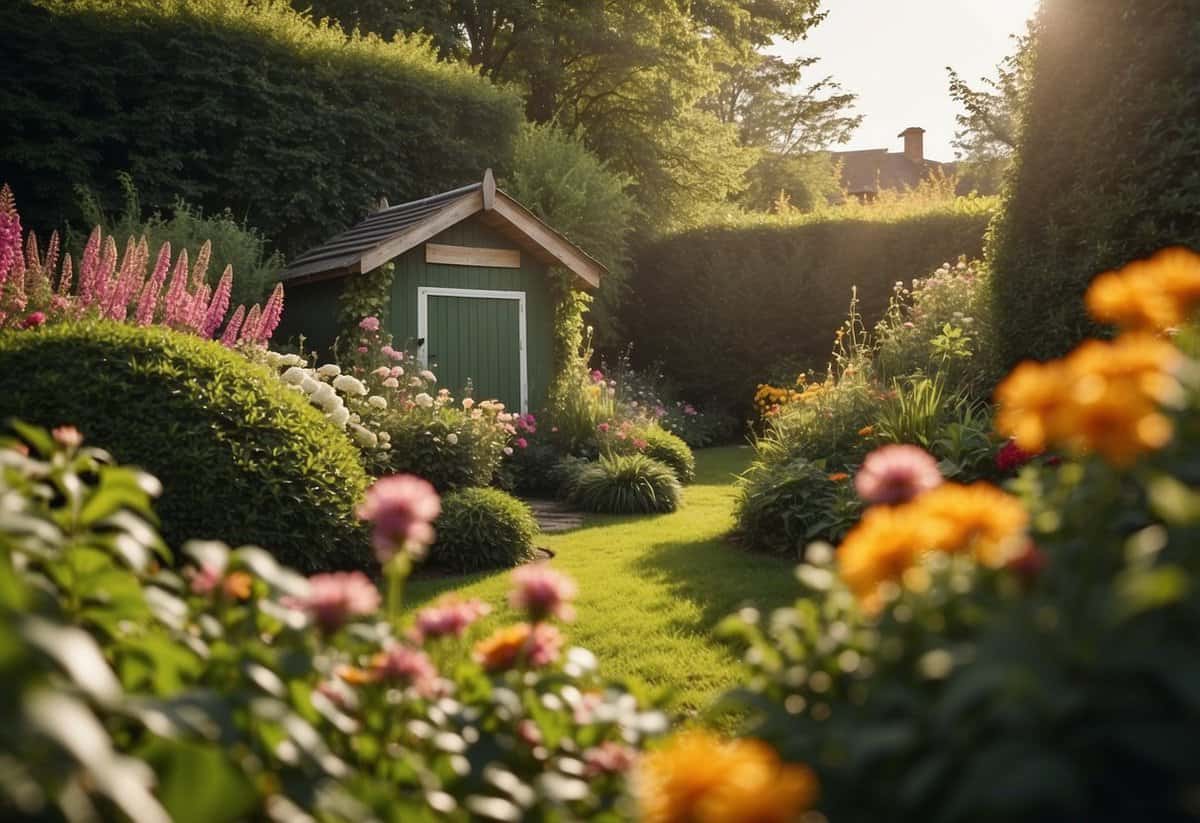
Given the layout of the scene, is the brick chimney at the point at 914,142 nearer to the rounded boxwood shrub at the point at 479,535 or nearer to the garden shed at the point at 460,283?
the garden shed at the point at 460,283

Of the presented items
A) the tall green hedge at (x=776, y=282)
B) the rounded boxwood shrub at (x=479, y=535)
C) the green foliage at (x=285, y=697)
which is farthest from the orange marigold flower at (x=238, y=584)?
the tall green hedge at (x=776, y=282)

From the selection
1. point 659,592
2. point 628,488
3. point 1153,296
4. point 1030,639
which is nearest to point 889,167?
point 628,488

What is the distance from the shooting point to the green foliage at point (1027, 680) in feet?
3.01

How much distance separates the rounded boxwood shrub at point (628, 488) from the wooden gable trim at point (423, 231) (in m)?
3.15

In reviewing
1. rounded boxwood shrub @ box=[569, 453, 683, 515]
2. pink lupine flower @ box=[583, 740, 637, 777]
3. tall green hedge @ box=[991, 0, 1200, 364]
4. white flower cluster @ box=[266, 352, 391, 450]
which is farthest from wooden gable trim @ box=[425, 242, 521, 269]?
pink lupine flower @ box=[583, 740, 637, 777]

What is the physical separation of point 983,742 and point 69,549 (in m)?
1.36

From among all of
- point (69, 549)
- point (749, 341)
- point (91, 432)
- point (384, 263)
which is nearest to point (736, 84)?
point (749, 341)

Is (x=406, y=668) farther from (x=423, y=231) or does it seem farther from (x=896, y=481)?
(x=423, y=231)

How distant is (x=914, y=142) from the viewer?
42.9 m

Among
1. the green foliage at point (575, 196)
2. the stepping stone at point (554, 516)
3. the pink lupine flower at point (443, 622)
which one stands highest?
the green foliage at point (575, 196)

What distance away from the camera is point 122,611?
144 cm

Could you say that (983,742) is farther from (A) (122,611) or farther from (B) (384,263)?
(B) (384,263)

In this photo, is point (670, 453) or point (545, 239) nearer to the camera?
point (670, 453)

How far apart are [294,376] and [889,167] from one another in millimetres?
40607
